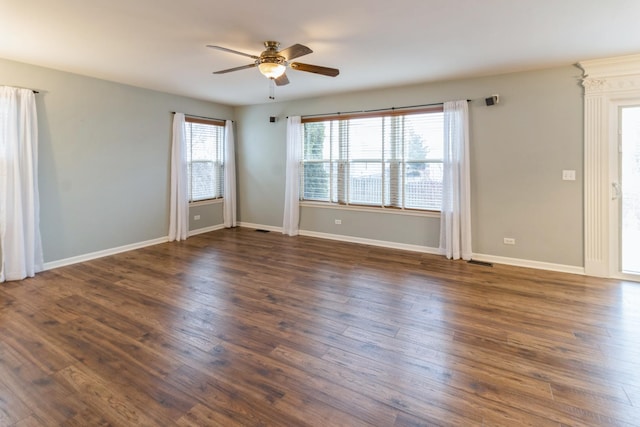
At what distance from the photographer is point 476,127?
470cm

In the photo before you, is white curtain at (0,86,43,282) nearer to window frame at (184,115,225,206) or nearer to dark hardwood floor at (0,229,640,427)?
dark hardwood floor at (0,229,640,427)

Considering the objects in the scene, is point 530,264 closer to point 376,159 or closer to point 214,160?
point 376,159

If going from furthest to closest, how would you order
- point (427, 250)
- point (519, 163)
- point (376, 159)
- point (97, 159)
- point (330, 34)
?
1. point (376, 159)
2. point (427, 250)
3. point (97, 159)
4. point (519, 163)
5. point (330, 34)

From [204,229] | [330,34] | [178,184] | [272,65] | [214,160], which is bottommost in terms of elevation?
[204,229]

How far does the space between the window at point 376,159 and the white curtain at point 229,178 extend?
169 centimetres

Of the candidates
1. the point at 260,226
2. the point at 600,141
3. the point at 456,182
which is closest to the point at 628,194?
the point at 600,141

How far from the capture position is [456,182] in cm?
477

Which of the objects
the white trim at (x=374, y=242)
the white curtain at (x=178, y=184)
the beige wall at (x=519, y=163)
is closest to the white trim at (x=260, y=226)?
the white trim at (x=374, y=242)

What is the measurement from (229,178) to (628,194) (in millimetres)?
6551

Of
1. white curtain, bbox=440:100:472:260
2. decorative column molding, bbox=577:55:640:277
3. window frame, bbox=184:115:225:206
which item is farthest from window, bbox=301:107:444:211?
window frame, bbox=184:115:225:206

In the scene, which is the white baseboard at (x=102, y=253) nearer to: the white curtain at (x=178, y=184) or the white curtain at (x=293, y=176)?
the white curtain at (x=178, y=184)

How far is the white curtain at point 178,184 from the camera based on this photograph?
19.4 feet

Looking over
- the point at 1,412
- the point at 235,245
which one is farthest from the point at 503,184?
the point at 1,412

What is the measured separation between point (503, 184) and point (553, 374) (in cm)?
302
